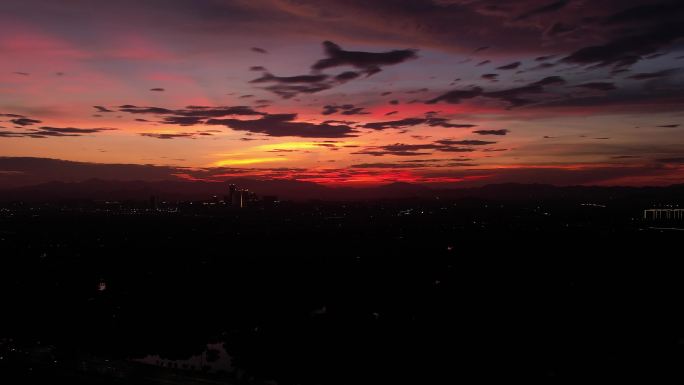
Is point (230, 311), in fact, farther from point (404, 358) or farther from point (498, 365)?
point (498, 365)

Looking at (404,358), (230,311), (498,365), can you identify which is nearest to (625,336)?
(498,365)

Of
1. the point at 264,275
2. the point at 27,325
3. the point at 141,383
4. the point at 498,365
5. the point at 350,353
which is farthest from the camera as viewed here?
the point at 264,275

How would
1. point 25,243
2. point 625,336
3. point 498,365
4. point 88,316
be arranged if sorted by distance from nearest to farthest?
point 498,365
point 625,336
point 88,316
point 25,243

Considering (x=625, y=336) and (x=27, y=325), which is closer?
(x=625, y=336)

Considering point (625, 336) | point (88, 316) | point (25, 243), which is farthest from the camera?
point (25, 243)

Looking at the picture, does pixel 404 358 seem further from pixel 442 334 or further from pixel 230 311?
pixel 230 311

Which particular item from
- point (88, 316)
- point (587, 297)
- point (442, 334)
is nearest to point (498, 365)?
point (442, 334)
